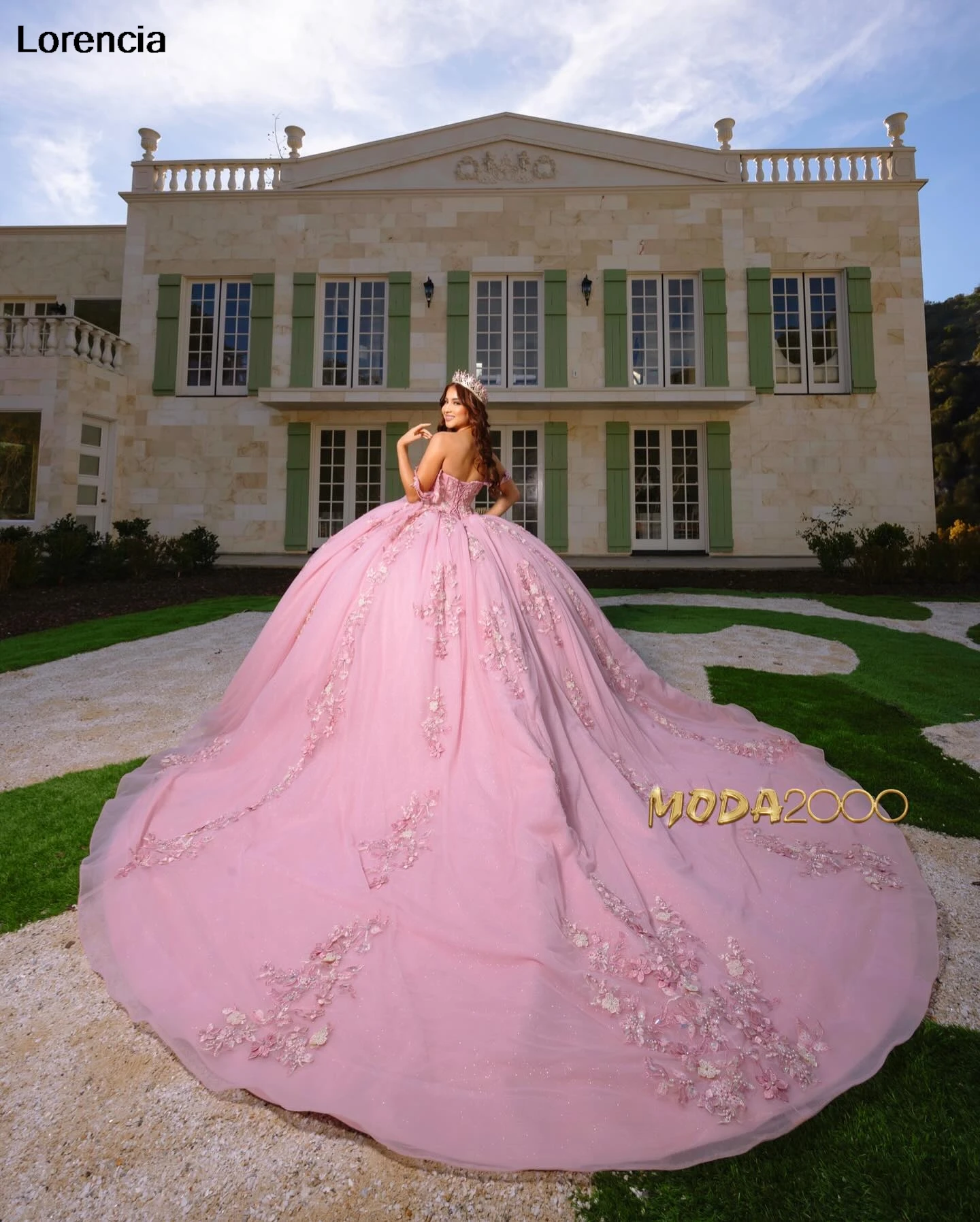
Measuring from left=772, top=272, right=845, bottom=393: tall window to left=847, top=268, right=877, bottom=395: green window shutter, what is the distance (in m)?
0.28

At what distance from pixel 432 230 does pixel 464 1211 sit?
556 inches

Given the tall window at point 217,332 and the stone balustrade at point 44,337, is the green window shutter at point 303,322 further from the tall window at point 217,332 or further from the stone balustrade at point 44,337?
the stone balustrade at point 44,337

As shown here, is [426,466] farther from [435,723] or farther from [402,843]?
[402,843]

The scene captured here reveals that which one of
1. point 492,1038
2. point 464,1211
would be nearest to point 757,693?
point 492,1038

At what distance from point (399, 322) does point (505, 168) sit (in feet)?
11.6

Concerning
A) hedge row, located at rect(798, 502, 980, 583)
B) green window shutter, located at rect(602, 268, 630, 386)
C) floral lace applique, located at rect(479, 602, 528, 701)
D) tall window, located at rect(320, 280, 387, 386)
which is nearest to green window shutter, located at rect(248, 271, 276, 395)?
tall window, located at rect(320, 280, 387, 386)

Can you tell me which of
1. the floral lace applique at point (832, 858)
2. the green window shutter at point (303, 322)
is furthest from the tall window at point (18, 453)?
the floral lace applique at point (832, 858)

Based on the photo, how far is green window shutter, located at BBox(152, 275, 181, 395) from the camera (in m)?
12.7

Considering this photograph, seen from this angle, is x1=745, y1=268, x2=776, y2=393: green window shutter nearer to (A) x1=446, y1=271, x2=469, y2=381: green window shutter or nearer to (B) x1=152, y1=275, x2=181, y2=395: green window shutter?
(A) x1=446, y1=271, x2=469, y2=381: green window shutter

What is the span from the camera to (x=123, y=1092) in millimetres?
1537

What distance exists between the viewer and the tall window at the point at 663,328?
12648 millimetres

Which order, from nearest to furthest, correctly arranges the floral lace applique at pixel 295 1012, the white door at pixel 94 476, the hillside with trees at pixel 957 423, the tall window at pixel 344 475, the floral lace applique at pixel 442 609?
the floral lace applique at pixel 295 1012
the floral lace applique at pixel 442 609
the white door at pixel 94 476
the tall window at pixel 344 475
the hillside with trees at pixel 957 423

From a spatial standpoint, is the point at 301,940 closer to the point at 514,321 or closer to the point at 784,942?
the point at 784,942

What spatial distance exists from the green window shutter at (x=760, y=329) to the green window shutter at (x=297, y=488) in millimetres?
8328
